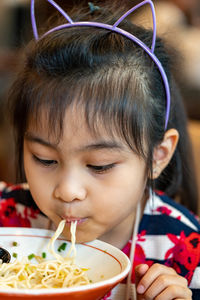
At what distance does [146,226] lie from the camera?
148 centimetres

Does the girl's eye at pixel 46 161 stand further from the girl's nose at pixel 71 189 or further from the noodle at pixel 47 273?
the noodle at pixel 47 273

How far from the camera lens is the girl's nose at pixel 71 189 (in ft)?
3.57

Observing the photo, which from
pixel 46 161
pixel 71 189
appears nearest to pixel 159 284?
pixel 71 189

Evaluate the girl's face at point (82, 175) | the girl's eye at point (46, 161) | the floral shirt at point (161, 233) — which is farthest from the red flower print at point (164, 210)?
the girl's eye at point (46, 161)

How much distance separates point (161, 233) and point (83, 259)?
0.41 meters

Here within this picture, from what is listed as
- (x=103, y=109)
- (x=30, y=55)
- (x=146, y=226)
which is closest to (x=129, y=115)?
(x=103, y=109)

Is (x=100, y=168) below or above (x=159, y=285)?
above

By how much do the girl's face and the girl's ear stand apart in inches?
4.8

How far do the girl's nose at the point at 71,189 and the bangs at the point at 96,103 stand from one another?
0.11m

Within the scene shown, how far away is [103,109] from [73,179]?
0.63 ft

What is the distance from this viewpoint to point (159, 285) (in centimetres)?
107

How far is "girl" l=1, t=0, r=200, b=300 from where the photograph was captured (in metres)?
1.11

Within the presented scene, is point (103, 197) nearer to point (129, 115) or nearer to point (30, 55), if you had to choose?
point (129, 115)

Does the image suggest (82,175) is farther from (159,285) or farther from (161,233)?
(161,233)
